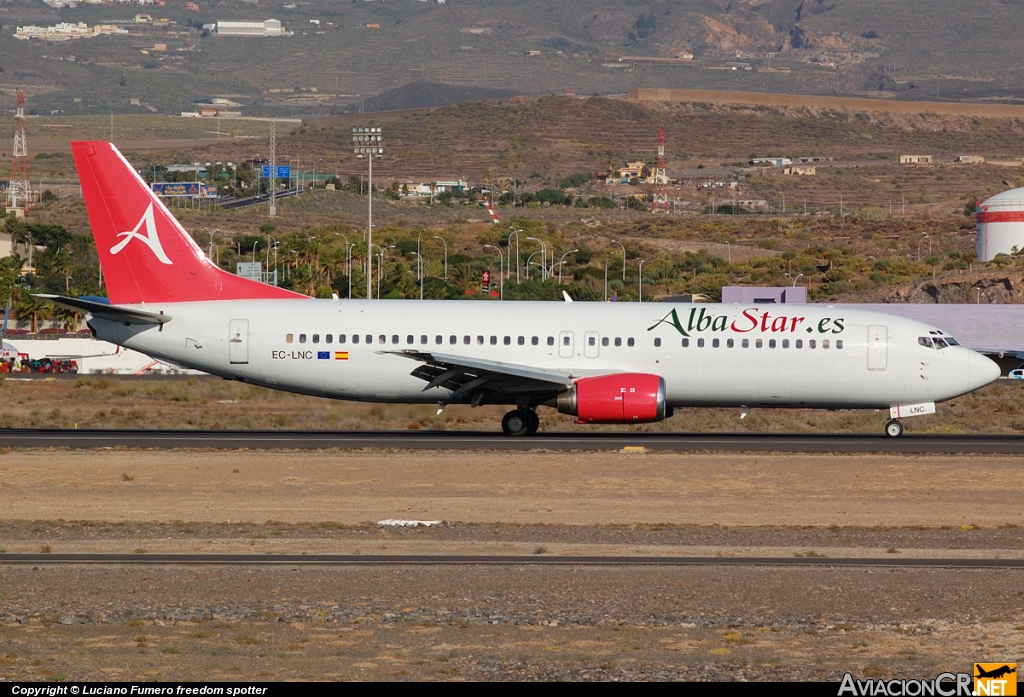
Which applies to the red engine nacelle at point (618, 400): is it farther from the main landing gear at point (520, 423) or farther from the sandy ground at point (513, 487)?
the sandy ground at point (513, 487)

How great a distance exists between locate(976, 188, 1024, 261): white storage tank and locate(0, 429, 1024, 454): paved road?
77.8 m

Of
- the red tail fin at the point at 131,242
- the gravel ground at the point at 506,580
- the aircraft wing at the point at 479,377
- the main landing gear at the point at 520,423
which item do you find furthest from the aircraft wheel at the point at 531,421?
the red tail fin at the point at 131,242

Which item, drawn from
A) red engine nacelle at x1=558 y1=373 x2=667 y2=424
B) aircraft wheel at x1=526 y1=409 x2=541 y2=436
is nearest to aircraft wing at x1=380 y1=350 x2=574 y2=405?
red engine nacelle at x1=558 y1=373 x2=667 y2=424

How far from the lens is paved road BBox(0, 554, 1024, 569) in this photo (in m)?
18.2

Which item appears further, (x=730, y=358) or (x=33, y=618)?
(x=730, y=358)

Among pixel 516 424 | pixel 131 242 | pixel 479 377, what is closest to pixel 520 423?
pixel 516 424

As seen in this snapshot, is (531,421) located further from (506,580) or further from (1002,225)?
(1002,225)

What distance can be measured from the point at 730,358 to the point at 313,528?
50.9 feet

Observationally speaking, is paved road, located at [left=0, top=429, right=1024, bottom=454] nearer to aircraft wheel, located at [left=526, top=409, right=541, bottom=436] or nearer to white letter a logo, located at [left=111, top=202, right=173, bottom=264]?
aircraft wheel, located at [left=526, top=409, right=541, bottom=436]

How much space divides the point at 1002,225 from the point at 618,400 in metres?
85.7

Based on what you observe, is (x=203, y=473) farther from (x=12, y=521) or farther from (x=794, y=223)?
(x=794, y=223)

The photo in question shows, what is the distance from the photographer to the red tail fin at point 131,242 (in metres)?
34.8

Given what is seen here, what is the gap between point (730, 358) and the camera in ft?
112

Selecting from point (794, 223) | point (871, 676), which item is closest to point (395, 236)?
point (794, 223)
